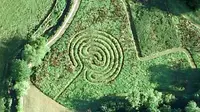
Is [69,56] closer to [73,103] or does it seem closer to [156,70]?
[73,103]

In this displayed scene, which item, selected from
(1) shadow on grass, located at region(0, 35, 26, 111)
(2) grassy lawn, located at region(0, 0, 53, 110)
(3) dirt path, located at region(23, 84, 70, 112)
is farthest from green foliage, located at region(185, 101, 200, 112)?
(2) grassy lawn, located at region(0, 0, 53, 110)

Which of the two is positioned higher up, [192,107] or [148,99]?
[148,99]

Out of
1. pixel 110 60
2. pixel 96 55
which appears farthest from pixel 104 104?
pixel 96 55

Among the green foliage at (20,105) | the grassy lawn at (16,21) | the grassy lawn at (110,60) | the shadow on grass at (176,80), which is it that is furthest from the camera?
the grassy lawn at (16,21)

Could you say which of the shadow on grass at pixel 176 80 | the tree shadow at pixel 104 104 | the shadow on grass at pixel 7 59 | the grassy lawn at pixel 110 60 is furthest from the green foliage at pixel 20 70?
the shadow on grass at pixel 176 80

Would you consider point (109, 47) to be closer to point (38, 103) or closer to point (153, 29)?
point (153, 29)

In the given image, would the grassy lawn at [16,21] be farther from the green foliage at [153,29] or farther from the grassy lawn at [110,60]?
the green foliage at [153,29]

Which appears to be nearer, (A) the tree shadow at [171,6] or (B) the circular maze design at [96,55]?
(B) the circular maze design at [96,55]
